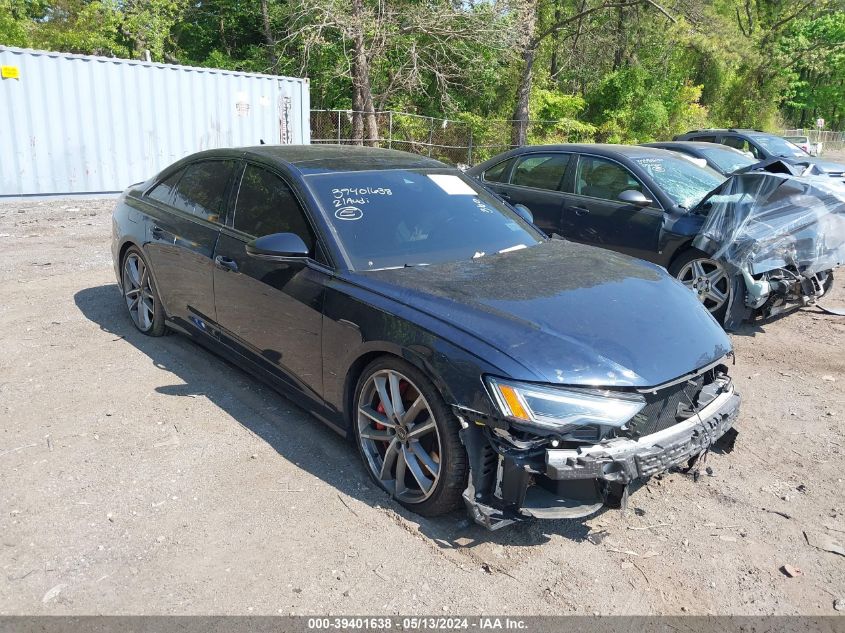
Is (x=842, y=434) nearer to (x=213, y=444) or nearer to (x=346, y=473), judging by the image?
(x=346, y=473)

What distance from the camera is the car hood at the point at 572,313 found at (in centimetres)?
292

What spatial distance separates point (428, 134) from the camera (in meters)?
21.6

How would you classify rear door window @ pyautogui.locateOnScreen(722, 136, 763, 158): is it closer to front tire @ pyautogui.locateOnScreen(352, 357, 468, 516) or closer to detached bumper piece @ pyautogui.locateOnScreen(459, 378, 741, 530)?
detached bumper piece @ pyautogui.locateOnScreen(459, 378, 741, 530)

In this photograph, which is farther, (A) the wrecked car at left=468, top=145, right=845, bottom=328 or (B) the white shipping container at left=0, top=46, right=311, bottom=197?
(B) the white shipping container at left=0, top=46, right=311, bottom=197

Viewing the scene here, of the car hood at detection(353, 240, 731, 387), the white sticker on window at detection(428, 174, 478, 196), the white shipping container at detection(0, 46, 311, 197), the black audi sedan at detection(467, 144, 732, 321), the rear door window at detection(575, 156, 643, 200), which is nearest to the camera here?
the car hood at detection(353, 240, 731, 387)

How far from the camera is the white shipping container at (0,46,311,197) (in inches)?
439

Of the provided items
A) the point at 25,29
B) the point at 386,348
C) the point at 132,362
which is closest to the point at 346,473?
the point at 386,348

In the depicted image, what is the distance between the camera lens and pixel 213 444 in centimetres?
Answer: 392

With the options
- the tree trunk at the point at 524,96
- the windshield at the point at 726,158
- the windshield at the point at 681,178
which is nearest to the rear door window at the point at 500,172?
the windshield at the point at 681,178

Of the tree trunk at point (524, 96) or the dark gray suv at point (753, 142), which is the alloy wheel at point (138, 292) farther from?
the tree trunk at point (524, 96)

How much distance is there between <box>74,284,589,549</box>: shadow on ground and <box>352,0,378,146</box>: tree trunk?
1377 cm

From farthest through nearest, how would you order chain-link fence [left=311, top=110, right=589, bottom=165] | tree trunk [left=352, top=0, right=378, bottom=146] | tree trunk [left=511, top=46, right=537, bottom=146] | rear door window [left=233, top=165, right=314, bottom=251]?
tree trunk [left=511, top=46, right=537, bottom=146], chain-link fence [left=311, top=110, right=589, bottom=165], tree trunk [left=352, top=0, right=378, bottom=146], rear door window [left=233, top=165, right=314, bottom=251]

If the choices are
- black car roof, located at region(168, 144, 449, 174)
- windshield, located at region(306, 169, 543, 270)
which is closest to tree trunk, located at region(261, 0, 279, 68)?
black car roof, located at region(168, 144, 449, 174)

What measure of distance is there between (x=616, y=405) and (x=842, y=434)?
2.31 m
